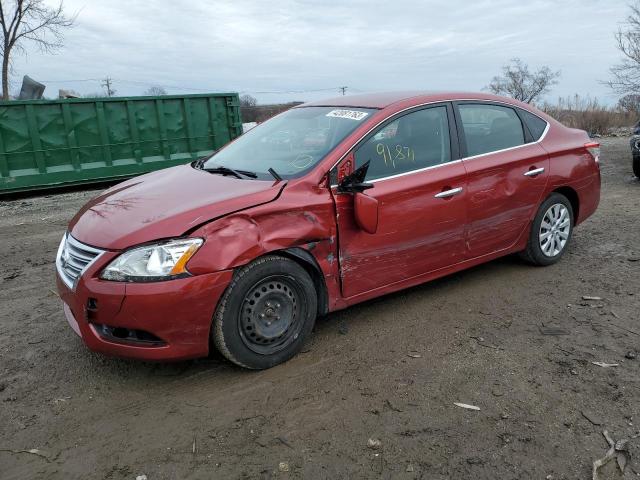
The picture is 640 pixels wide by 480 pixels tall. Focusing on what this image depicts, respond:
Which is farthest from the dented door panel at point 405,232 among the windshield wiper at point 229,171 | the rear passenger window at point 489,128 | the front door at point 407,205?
the windshield wiper at point 229,171

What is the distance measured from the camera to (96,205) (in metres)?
3.62

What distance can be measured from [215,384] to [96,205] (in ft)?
4.78

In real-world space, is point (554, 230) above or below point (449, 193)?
below

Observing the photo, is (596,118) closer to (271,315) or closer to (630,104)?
(630,104)

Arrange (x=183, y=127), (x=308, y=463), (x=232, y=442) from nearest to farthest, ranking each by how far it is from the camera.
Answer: (x=308, y=463)
(x=232, y=442)
(x=183, y=127)

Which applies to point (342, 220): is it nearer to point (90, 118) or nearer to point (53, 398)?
point (53, 398)

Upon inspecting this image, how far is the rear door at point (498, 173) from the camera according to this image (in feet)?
14.0

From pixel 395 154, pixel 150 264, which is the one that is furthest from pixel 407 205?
pixel 150 264

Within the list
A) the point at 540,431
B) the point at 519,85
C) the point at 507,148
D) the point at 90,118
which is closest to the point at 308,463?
the point at 540,431

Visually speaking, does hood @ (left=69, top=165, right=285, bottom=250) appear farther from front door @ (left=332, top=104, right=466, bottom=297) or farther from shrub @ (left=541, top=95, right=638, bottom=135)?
shrub @ (left=541, top=95, right=638, bottom=135)

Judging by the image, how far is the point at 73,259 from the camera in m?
3.24

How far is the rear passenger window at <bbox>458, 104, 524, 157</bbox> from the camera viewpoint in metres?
4.35

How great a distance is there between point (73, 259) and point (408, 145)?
2.40 m

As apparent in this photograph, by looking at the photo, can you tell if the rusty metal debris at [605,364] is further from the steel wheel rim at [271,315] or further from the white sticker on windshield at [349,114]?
the white sticker on windshield at [349,114]
